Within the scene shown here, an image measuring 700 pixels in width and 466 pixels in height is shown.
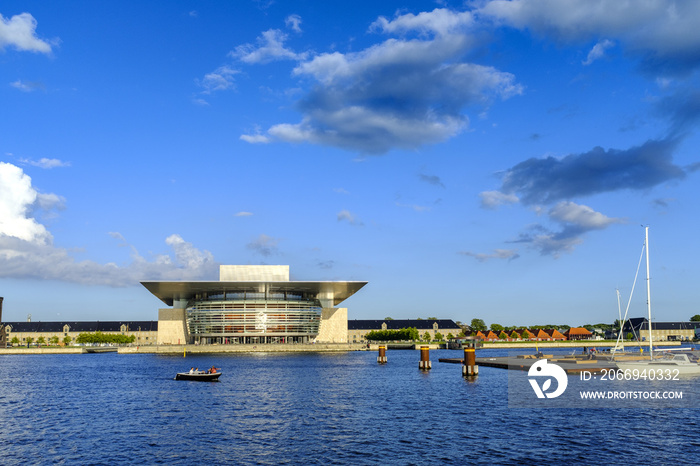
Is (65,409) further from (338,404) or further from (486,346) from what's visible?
(486,346)

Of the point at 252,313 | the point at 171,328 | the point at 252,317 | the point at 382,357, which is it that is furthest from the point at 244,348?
the point at 382,357

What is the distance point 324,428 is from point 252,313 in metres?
112

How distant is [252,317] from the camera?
144 m

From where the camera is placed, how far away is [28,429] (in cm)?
3500

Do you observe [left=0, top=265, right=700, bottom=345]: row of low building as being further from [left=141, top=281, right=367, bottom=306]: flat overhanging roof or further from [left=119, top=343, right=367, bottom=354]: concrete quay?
[left=119, top=343, right=367, bottom=354]: concrete quay

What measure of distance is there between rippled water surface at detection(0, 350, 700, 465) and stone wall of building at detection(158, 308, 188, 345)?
305 ft

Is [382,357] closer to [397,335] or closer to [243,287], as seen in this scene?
Answer: [243,287]

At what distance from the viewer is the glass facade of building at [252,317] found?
143500 mm

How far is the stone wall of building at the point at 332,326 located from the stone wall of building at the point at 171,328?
115 feet

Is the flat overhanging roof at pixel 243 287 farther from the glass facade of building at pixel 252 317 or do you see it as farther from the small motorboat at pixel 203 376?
the small motorboat at pixel 203 376

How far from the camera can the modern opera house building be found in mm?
Answer: 143250

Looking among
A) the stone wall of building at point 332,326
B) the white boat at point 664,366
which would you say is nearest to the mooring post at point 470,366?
the white boat at point 664,366

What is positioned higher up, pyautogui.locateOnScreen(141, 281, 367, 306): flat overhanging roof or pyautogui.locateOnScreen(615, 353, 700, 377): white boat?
pyautogui.locateOnScreen(141, 281, 367, 306): flat overhanging roof

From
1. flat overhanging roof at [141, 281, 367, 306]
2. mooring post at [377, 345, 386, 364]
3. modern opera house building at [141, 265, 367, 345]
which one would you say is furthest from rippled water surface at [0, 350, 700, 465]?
modern opera house building at [141, 265, 367, 345]
